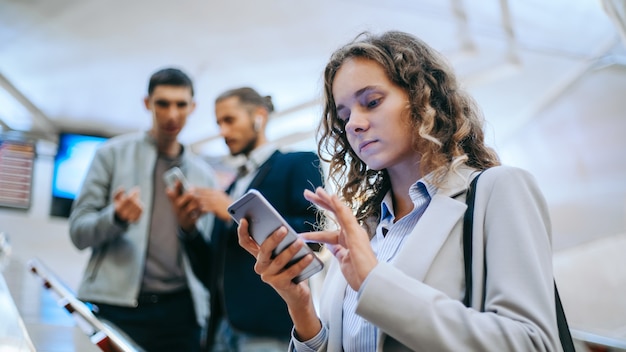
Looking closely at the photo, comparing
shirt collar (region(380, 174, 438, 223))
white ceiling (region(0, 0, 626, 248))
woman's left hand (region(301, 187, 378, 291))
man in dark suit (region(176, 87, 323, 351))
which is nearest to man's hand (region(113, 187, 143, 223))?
man in dark suit (region(176, 87, 323, 351))

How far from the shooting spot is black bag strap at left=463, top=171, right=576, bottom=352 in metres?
1.39

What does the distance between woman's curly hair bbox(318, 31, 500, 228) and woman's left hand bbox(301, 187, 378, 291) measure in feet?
0.97

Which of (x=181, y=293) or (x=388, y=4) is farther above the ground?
(x=388, y=4)

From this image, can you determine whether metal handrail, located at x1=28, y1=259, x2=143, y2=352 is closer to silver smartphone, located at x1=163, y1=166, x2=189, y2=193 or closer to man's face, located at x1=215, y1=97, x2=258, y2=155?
silver smartphone, located at x1=163, y1=166, x2=189, y2=193

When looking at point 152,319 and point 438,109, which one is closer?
point 438,109

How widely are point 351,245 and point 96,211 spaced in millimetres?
2718

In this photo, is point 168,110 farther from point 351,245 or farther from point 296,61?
point 296,61

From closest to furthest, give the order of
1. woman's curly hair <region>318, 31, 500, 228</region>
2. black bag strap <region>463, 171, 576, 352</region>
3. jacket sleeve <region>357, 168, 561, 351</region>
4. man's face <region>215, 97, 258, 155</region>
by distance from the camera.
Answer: jacket sleeve <region>357, 168, 561, 351</region> → black bag strap <region>463, 171, 576, 352</region> → woman's curly hair <region>318, 31, 500, 228</region> → man's face <region>215, 97, 258, 155</region>

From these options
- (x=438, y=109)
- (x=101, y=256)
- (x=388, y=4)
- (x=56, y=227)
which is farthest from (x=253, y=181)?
(x=56, y=227)

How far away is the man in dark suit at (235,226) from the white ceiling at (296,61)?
413 centimetres

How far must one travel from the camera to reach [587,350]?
408 cm

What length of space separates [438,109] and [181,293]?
231cm

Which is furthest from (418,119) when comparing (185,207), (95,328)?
(185,207)

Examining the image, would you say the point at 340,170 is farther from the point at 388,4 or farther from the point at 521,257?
the point at 388,4
